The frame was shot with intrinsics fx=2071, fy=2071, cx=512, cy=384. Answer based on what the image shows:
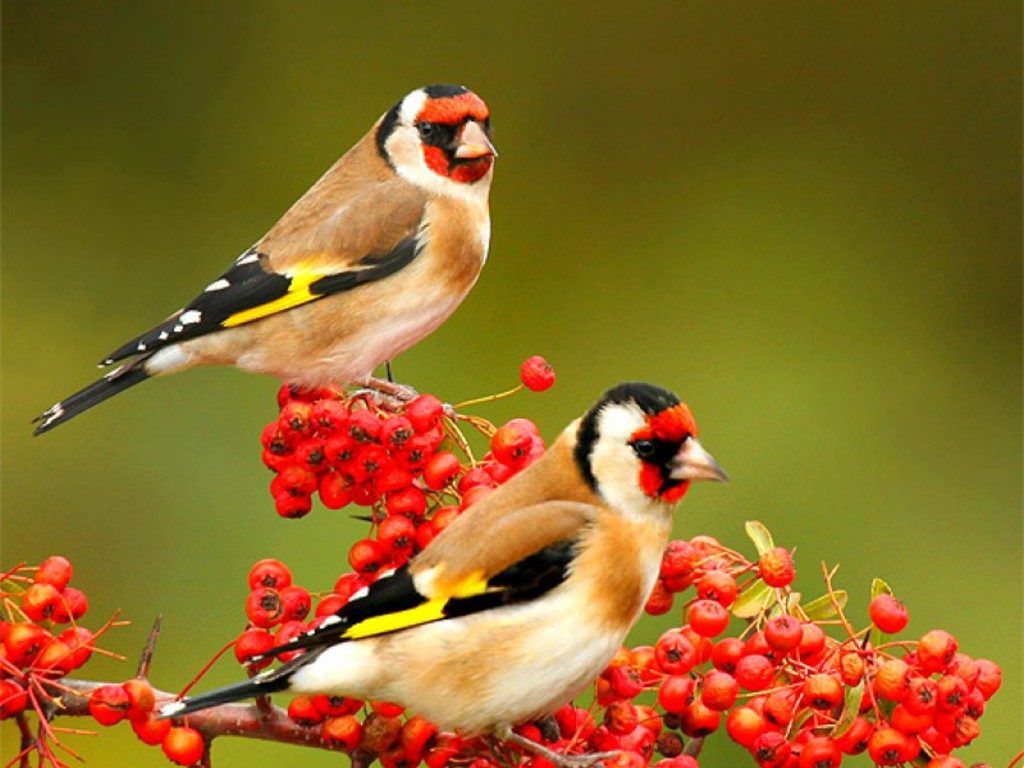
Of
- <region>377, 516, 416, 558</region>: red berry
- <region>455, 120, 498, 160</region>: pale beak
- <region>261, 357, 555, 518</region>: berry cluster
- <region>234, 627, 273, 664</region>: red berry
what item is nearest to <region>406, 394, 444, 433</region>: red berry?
<region>261, 357, 555, 518</region>: berry cluster

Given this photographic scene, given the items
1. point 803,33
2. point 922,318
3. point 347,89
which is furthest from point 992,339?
point 347,89

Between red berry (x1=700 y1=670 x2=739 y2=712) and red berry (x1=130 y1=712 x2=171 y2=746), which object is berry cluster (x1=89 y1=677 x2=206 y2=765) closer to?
red berry (x1=130 y1=712 x2=171 y2=746)

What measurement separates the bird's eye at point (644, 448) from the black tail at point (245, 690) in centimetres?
48

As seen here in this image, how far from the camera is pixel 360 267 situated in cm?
354

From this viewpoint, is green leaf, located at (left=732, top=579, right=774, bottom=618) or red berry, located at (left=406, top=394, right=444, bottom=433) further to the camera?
red berry, located at (left=406, top=394, right=444, bottom=433)

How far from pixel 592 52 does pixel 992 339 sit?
1.43 meters

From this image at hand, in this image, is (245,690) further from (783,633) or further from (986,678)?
(986,678)

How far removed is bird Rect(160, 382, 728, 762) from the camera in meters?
2.57

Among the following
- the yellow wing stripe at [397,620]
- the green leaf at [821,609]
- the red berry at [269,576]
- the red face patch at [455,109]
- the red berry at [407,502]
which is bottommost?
the green leaf at [821,609]

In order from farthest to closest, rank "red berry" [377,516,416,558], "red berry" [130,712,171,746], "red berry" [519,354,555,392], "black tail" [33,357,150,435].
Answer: "black tail" [33,357,150,435] < "red berry" [519,354,555,392] < "red berry" [377,516,416,558] < "red berry" [130,712,171,746]

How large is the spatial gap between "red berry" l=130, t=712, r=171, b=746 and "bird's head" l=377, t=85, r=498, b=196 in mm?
1172

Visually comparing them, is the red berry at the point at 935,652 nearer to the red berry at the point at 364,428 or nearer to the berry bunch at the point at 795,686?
the berry bunch at the point at 795,686

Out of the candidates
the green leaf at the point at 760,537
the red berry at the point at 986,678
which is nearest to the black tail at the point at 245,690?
the green leaf at the point at 760,537

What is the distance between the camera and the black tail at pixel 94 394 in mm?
3131
